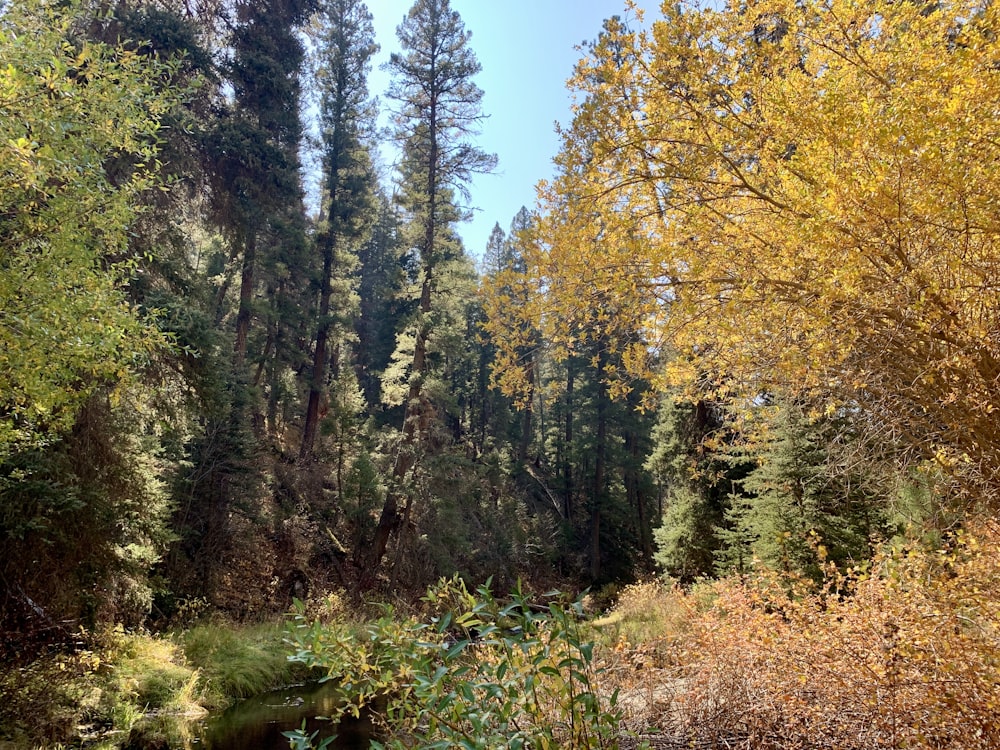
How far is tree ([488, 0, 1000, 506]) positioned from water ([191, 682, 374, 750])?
498cm

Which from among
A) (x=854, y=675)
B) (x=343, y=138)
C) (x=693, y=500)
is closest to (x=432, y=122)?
(x=343, y=138)

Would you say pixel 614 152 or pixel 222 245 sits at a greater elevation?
pixel 222 245

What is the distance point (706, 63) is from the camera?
129 inches

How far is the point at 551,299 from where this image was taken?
4344 millimetres

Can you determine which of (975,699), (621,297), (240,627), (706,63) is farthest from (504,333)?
(240,627)

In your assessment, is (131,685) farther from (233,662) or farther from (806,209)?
(806,209)

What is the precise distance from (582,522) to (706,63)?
2449 cm

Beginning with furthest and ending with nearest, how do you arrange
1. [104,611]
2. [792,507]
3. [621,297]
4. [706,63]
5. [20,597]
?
[792,507]
[104,611]
[20,597]
[621,297]
[706,63]

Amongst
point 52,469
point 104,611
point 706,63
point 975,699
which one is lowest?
point 104,611

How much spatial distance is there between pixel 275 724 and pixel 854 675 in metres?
6.60

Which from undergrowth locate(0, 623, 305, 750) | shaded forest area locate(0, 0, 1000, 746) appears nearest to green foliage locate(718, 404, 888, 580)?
shaded forest area locate(0, 0, 1000, 746)

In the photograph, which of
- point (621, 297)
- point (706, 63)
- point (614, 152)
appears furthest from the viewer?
point (621, 297)

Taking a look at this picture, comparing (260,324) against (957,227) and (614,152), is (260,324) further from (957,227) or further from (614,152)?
(957,227)

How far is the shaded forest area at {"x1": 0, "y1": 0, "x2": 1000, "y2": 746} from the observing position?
9.12 ft
